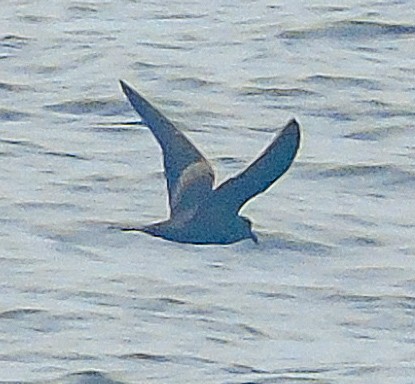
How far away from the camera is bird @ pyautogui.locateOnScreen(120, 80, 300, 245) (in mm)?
6895

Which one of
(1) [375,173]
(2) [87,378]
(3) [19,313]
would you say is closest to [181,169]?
(3) [19,313]

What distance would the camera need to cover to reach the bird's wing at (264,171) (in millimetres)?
6859

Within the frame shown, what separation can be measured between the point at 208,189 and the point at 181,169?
145 mm

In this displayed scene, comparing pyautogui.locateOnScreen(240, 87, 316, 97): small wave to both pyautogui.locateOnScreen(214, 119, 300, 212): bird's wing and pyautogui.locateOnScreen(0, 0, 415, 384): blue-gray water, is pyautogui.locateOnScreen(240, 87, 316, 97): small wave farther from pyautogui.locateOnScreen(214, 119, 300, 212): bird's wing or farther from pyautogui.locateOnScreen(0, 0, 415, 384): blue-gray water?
pyautogui.locateOnScreen(214, 119, 300, 212): bird's wing

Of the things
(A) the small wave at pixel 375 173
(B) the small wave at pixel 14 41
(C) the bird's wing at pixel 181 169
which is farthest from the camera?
(B) the small wave at pixel 14 41

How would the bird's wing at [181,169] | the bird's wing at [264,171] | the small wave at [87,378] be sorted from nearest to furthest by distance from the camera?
the small wave at [87,378] → the bird's wing at [264,171] → the bird's wing at [181,169]

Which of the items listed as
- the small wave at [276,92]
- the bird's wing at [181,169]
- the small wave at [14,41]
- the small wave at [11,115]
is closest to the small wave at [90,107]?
the small wave at [11,115]

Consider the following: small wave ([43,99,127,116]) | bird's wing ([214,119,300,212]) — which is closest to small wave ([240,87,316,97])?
small wave ([43,99,127,116])

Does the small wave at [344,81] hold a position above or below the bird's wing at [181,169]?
below

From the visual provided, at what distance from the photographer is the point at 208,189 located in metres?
7.14

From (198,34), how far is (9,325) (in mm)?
4790

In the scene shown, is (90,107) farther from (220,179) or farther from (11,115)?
(220,179)

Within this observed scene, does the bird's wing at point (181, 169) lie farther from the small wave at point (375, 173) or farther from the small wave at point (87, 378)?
the small wave at point (375, 173)

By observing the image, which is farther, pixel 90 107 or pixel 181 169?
pixel 90 107
